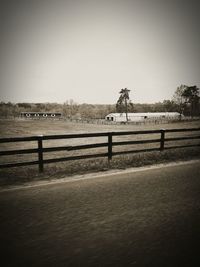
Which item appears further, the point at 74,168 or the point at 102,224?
the point at 74,168

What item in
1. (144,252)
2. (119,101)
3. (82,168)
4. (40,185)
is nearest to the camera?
(144,252)

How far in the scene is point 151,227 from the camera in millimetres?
3838

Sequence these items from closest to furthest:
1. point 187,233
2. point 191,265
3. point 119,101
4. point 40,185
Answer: point 191,265, point 187,233, point 40,185, point 119,101

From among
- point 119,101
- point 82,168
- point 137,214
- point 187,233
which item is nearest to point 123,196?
point 137,214

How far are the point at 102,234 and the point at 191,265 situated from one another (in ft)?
4.82

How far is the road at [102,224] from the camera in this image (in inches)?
122

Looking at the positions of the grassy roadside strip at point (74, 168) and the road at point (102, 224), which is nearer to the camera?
the road at point (102, 224)

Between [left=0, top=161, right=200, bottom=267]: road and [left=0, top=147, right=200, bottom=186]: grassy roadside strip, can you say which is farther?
[left=0, top=147, right=200, bottom=186]: grassy roadside strip

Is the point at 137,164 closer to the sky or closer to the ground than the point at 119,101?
closer to the ground

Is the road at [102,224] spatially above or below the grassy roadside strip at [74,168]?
above

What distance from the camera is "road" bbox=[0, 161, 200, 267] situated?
10.1 feet

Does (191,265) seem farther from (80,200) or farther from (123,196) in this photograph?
(80,200)

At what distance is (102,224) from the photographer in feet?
13.0

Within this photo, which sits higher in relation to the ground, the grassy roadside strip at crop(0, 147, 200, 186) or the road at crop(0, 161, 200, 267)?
the road at crop(0, 161, 200, 267)
